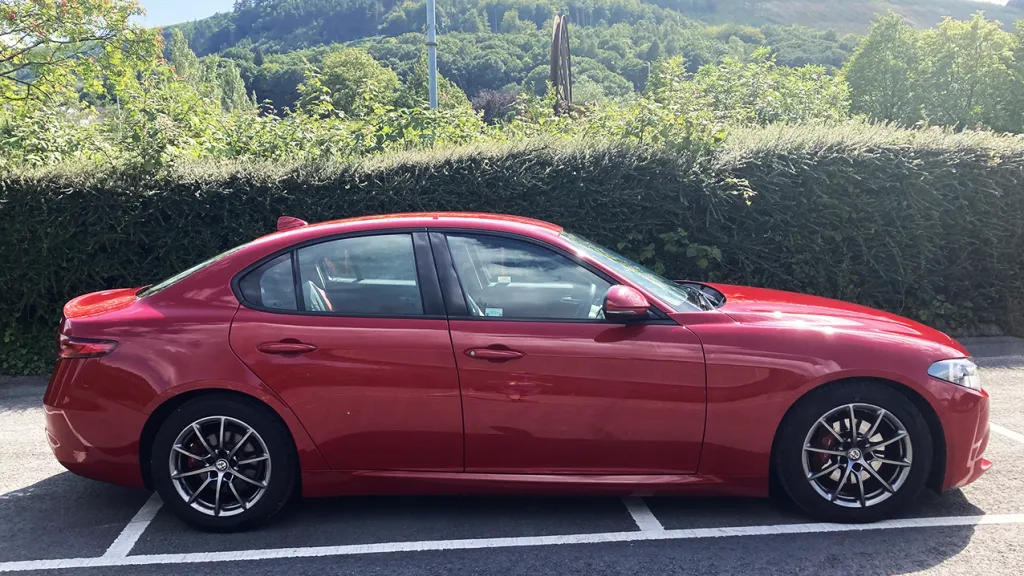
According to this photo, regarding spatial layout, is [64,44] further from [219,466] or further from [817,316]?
[817,316]

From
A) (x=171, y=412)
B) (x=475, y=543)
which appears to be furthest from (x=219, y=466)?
(x=475, y=543)

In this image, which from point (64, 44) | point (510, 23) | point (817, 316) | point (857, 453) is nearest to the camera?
point (857, 453)

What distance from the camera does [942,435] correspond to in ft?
11.9

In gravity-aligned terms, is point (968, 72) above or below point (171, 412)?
above

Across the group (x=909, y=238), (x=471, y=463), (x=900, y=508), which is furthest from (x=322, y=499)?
(x=909, y=238)

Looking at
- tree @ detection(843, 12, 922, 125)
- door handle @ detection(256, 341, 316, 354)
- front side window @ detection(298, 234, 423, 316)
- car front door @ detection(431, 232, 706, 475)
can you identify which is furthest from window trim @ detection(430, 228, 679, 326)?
tree @ detection(843, 12, 922, 125)

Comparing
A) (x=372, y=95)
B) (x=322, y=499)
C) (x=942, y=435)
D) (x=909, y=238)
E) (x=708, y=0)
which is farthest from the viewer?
(x=708, y=0)

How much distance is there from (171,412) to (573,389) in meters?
1.97

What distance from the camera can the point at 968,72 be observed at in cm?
3666

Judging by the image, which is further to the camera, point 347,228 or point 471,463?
point 347,228

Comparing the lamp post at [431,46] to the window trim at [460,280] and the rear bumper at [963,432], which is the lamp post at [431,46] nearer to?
the window trim at [460,280]

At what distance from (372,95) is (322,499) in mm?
6749

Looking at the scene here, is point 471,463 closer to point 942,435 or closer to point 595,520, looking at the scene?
point 595,520

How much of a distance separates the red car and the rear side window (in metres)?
0.01
